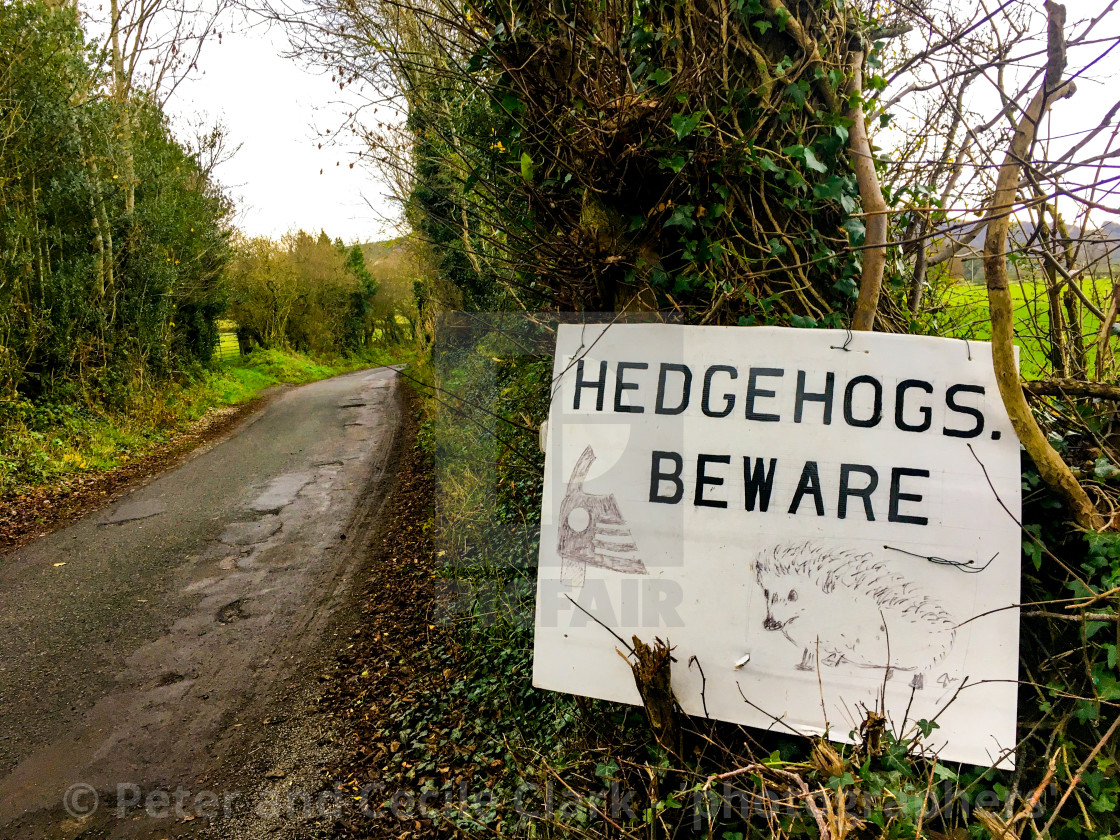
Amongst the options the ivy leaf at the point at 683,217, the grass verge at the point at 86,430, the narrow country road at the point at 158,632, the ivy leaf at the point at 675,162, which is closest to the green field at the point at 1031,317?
the ivy leaf at the point at 683,217

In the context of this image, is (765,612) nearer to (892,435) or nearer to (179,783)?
(892,435)

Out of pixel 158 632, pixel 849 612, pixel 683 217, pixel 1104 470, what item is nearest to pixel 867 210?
pixel 683 217

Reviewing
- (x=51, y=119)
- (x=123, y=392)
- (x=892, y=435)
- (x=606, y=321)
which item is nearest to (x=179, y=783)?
(x=606, y=321)

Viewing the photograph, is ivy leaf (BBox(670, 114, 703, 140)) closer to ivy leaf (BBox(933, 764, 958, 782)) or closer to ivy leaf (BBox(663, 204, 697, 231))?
ivy leaf (BBox(663, 204, 697, 231))

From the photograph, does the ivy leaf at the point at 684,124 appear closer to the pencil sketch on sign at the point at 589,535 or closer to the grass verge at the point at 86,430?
the pencil sketch on sign at the point at 589,535

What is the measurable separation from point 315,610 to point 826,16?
220 inches

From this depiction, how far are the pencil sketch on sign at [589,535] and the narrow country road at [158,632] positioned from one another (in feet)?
9.60

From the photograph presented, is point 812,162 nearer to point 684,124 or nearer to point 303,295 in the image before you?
point 684,124

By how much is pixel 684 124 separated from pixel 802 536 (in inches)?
54.0

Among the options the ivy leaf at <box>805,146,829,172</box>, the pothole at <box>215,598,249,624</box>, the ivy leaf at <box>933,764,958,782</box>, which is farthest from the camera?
the pothole at <box>215,598,249,624</box>

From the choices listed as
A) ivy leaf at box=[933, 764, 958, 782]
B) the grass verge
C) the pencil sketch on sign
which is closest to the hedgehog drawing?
ivy leaf at box=[933, 764, 958, 782]

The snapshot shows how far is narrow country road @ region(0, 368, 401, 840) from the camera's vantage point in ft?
12.0

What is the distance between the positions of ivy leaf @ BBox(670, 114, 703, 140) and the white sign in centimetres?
66

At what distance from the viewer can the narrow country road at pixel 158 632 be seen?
365 centimetres
